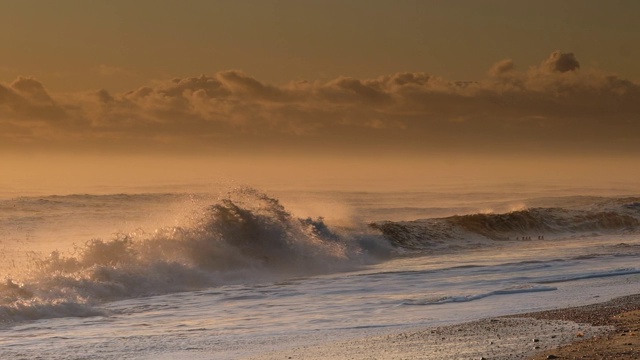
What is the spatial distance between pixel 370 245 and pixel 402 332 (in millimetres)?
15669

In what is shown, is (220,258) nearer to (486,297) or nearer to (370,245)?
(370,245)

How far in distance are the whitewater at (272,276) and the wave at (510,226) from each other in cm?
8

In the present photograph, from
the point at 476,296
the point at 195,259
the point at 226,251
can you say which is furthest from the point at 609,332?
the point at 226,251

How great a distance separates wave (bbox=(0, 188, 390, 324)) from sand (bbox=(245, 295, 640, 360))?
225 inches

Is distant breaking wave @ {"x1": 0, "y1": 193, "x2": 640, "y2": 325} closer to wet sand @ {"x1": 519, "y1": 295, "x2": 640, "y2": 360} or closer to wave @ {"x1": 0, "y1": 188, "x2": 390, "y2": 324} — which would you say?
wave @ {"x1": 0, "y1": 188, "x2": 390, "y2": 324}

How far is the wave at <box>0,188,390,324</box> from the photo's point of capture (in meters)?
17.1

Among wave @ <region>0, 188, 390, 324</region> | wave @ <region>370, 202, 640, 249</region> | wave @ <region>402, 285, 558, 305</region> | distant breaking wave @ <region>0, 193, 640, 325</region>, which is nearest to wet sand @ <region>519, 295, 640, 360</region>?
wave @ <region>402, 285, 558, 305</region>

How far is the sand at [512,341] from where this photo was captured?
10633mm

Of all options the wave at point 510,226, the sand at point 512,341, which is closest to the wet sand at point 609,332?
the sand at point 512,341

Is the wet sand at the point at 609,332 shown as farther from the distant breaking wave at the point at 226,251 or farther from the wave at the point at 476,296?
the distant breaking wave at the point at 226,251

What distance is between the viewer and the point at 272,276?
22109 millimetres

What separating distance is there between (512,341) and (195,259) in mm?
12333

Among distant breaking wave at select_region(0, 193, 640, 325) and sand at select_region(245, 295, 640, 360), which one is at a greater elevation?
distant breaking wave at select_region(0, 193, 640, 325)

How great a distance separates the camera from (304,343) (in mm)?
12586
